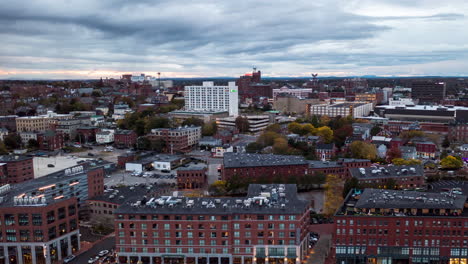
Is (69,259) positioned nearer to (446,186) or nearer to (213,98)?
(446,186)

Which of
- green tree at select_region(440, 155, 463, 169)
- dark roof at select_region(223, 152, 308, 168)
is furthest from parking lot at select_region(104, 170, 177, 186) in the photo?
green tree at select_region(440, 155, 463, 169)

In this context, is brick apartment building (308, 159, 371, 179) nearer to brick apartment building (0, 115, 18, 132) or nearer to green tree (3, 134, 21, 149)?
green tree (3, 134, 21, 149)

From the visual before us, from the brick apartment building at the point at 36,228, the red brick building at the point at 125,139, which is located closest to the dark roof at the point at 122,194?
the brick apartment building at the point at 36,228

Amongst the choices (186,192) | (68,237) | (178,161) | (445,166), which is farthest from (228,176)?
(445,166)

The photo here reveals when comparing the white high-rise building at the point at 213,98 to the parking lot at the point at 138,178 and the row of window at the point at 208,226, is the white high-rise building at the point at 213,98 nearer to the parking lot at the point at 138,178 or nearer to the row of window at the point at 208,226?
the parking lot at the point at 138,178

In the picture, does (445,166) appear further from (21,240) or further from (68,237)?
(21,240)

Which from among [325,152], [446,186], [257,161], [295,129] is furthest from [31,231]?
[295,129]
